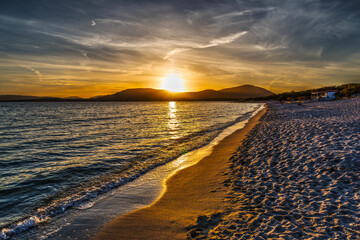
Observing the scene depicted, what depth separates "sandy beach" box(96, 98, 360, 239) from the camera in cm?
431

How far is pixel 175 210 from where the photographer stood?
5.81m

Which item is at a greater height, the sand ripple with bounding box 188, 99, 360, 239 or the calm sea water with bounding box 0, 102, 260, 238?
the sand ripple with bounding box 188, 99, 360, 239

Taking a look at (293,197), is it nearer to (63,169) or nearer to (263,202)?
(263,202)

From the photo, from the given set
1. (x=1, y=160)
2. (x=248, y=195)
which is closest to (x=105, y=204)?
(x=248, y=195)

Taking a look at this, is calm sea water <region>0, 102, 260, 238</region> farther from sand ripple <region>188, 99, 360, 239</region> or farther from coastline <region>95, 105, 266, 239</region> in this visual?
sand ripple <region>188, 99, 360, 239</region>

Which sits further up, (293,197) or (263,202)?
(293,197)

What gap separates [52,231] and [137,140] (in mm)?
12283

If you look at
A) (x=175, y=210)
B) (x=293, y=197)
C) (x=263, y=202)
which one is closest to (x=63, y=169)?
(x=175, y=210)

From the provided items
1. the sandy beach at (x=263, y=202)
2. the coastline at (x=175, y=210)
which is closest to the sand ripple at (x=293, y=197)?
the sandy beach at (x=263, y=202)

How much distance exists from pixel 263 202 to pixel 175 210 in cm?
255

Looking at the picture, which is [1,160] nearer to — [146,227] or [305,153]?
[146,227]

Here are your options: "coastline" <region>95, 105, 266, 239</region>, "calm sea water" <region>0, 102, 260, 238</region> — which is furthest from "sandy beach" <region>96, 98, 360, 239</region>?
"calm sea water" <region>0, 102, 260, 238</region>

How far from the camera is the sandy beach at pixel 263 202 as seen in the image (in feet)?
14.1

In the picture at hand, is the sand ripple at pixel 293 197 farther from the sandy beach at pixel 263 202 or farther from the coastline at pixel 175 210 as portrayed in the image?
the coastline at pixel 175 210
